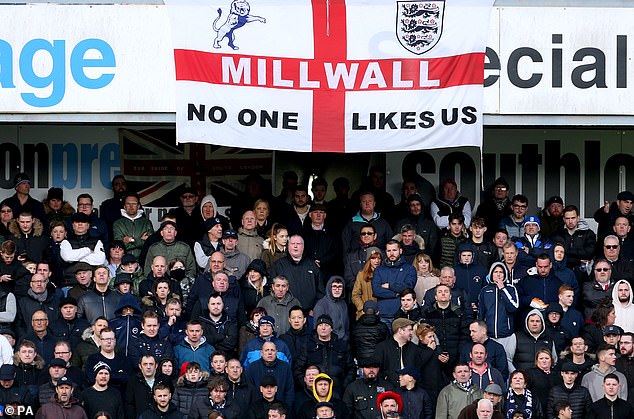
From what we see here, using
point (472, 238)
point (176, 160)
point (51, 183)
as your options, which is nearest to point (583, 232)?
point (472, 238)

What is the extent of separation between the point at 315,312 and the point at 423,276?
122cm

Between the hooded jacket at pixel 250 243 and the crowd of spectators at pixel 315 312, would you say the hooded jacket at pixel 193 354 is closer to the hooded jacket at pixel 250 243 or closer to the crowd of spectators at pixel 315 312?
the crowd of spectators at pixel 315 312

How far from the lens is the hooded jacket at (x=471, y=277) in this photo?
18234 mm

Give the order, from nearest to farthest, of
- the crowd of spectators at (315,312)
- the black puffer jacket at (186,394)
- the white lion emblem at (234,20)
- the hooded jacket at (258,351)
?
the black puffer jacket at (186,394) < the crowd of spectators at (315,312) < the hooded jacket at (258,351) < the white lion emblem at (234,20)

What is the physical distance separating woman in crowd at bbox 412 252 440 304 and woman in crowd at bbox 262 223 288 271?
134 cm

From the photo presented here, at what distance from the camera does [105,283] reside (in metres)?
17.7

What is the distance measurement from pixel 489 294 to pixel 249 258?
8.14 ft

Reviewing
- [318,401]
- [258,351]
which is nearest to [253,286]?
[258,351]

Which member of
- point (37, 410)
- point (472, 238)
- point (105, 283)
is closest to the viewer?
point (37, 410)

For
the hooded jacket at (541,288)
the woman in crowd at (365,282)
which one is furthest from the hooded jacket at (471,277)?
the woman in crowd at (365,282)

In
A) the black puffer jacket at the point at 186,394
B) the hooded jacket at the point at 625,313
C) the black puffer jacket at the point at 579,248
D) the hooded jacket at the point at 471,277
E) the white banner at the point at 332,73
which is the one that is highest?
the white banner at the point at 332,73

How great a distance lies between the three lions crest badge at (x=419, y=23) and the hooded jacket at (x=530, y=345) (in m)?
3.08

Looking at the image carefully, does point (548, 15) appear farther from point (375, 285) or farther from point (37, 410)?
point (37, 410)

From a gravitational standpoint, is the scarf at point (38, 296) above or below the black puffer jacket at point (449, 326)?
above
